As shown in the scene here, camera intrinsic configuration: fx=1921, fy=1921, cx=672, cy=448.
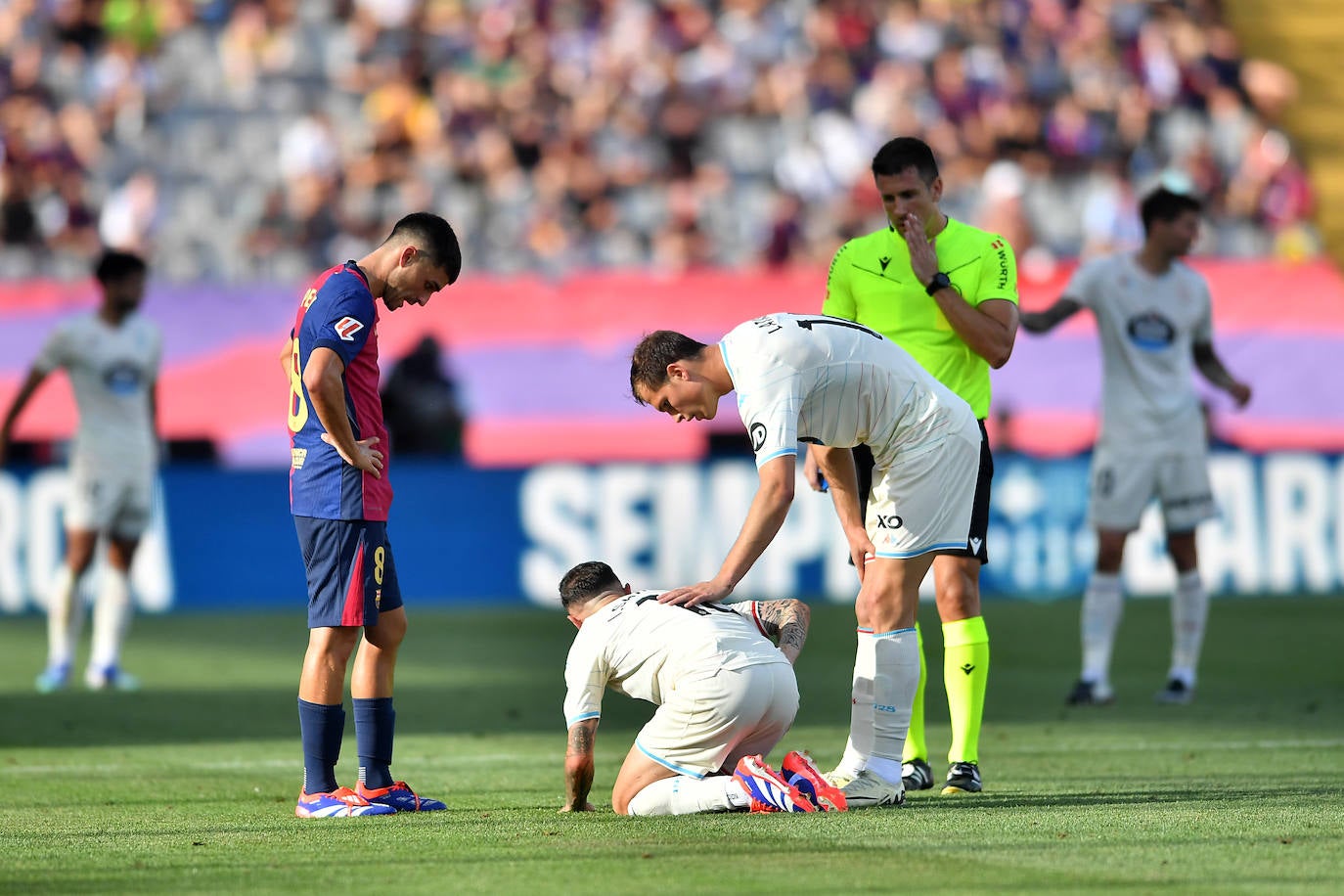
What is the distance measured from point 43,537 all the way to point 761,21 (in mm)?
12143

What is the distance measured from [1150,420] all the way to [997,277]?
3515 mm

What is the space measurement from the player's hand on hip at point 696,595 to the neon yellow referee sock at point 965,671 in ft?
4.53

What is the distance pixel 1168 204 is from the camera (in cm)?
1012

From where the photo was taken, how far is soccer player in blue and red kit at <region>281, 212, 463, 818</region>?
646 centimetres

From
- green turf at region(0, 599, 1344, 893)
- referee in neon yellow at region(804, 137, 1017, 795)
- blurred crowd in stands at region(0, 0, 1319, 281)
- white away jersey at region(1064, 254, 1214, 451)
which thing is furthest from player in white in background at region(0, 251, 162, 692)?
blurred crowd in stands at region(0, 0, 1319, 281)

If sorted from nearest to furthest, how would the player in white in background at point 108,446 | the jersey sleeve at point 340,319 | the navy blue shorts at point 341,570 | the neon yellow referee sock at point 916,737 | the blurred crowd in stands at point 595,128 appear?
the jersey sleeve at point 340,319 < the navy blue shorts at point 341,570 < the neon yellow referee sock at point 916,737 < the player in white in background at point 108,446 < the blurred crowd in stands at point 595,128

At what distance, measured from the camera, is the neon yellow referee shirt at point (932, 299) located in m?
7.27

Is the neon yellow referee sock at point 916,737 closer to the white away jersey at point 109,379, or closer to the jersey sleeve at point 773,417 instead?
the jersey sleeve at point 773,417

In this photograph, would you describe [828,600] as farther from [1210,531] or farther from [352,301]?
[352,301]

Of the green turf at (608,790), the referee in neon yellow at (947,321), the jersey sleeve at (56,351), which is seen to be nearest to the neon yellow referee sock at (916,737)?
the referee in neon yellow at (947,321)

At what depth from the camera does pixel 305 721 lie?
21.5 ft

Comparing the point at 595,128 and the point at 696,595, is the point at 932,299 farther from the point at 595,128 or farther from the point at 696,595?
the point at 595,128

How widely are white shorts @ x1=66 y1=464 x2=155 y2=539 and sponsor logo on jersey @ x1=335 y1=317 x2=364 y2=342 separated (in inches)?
225

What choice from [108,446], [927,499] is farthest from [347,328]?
[108,446]
